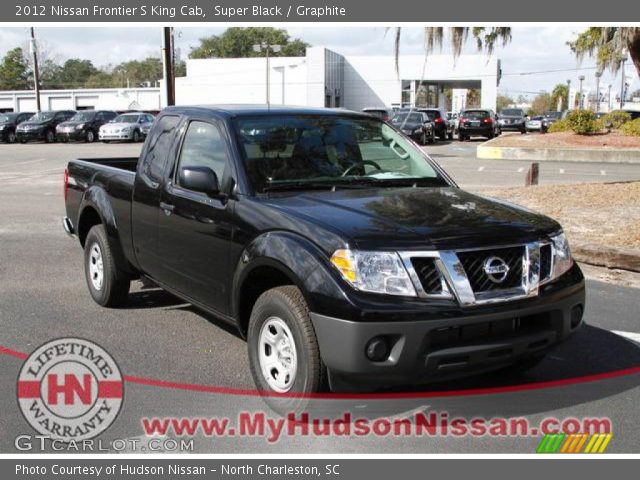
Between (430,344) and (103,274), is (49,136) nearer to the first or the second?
(103,274)

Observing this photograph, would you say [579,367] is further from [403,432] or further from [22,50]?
[22,50]

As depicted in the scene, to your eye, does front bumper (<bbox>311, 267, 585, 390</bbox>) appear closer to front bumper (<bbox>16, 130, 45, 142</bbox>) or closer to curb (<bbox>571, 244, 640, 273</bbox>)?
curb (<bbox>571, 244, 640, 273</bbox>)

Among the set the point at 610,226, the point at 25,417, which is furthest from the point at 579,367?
the point at 610,226

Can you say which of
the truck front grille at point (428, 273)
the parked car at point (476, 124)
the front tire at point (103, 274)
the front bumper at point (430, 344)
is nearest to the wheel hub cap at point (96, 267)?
the front tire at point (103, 274)

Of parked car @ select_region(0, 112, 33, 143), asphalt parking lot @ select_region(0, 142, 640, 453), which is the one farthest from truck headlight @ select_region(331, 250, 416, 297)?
parked car @ select_region(0, 112, 33, 143)

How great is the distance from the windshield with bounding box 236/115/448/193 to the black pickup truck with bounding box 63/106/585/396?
0.01 metres

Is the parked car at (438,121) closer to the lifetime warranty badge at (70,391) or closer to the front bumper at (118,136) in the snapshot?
the front bumper at (118,136)

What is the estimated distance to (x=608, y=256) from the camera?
8242mm

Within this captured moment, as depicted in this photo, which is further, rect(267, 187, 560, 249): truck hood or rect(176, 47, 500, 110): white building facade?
rect(176, 47, 500, 110): white building facade

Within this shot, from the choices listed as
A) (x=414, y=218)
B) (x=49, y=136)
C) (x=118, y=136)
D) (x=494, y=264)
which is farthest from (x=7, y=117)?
(x=494, y=264)

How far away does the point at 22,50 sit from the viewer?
106125 millimetres

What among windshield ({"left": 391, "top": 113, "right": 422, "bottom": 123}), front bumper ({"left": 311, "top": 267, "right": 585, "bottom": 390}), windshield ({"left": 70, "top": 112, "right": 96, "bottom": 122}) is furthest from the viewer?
windshield ({"left": 70, "top": 112, "right": 96, "bottom": 122})

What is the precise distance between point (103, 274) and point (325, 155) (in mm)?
2575

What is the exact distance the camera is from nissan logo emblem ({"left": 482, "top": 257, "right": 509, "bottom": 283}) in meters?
3.91
